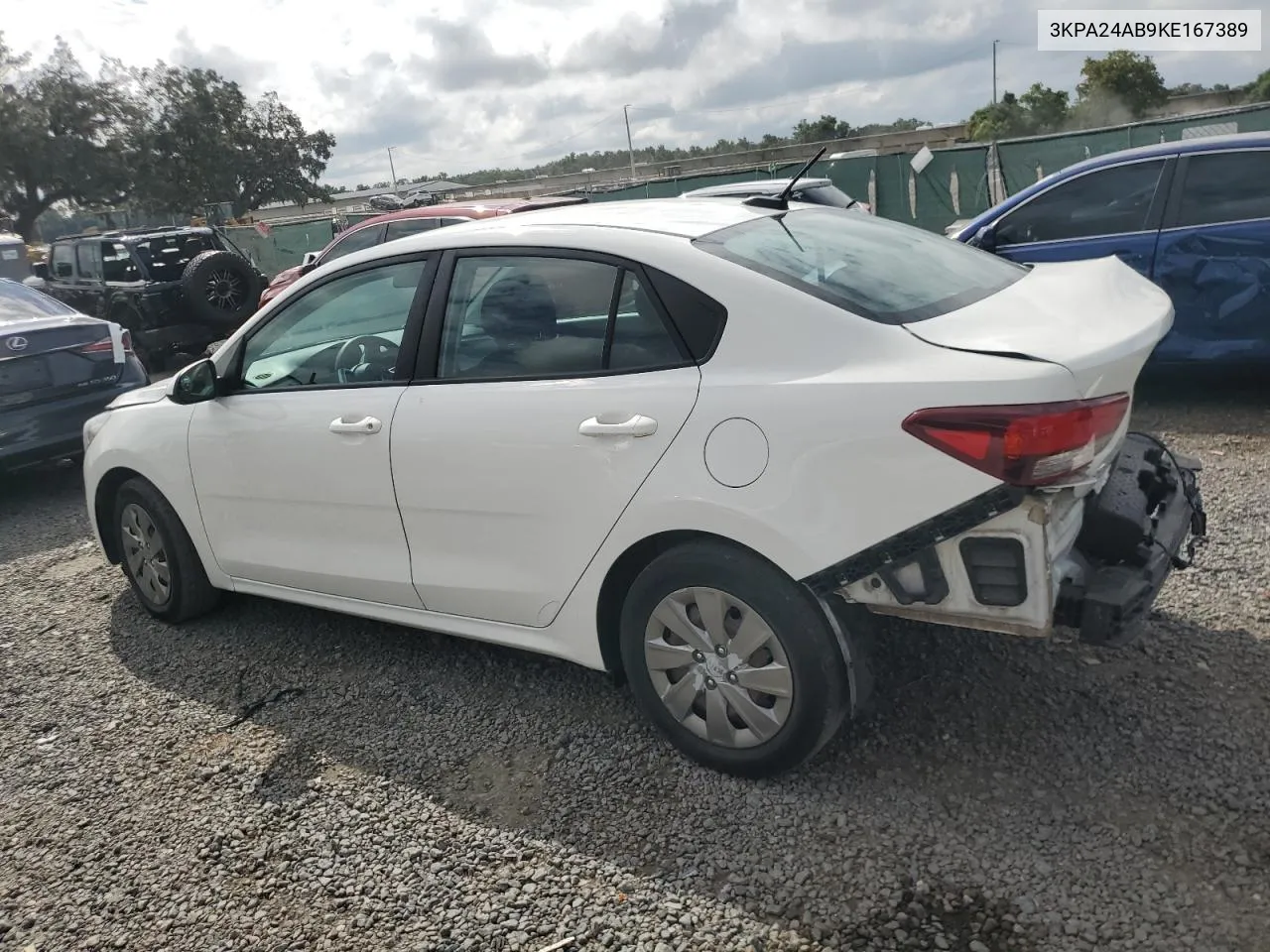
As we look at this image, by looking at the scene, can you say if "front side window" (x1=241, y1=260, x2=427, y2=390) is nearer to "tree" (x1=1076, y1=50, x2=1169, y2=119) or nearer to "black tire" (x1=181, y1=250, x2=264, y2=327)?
"black tire" (x1=181, y1=250, x2=264, y2=327)

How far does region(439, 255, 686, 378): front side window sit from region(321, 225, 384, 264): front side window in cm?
734

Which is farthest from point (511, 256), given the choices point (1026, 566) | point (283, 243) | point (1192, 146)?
point (283, 243)

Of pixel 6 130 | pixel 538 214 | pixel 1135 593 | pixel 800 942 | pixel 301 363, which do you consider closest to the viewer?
pixel 800 942

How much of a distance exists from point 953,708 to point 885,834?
672 mm

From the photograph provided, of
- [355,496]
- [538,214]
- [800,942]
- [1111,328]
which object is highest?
[538,214]

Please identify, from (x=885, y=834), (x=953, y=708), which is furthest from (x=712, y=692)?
(x=953, y=708)

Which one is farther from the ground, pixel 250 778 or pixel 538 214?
pixel 538 214

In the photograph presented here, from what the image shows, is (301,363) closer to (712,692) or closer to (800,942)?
(712,692)

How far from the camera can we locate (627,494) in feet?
9.37

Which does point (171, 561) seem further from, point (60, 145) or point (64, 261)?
point (60, 145)

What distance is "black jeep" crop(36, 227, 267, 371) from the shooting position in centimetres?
1184

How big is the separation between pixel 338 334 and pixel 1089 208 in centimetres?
491

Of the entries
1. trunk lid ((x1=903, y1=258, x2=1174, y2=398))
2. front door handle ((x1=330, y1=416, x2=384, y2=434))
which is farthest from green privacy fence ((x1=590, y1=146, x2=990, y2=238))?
front door handle ((x1=330, y1=416, x2=384, y2=434))

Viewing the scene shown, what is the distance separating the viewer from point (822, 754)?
307cm
